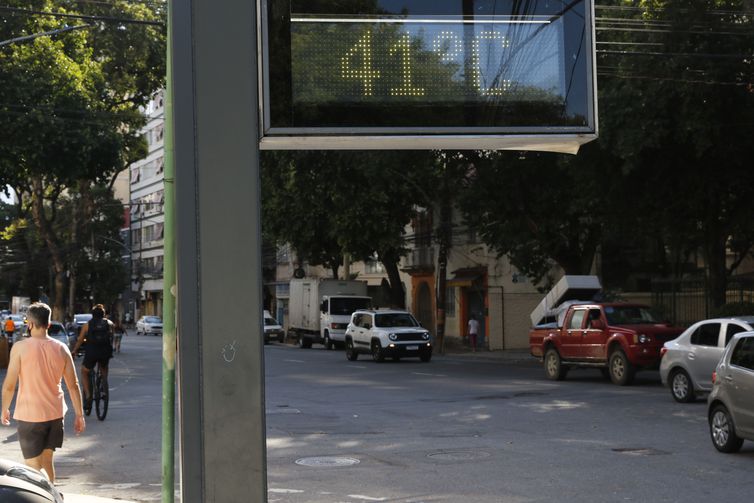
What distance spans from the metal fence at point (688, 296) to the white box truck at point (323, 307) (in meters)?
16.3

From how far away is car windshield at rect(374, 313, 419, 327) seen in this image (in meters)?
37.2

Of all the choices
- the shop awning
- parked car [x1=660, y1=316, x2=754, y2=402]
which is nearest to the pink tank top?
parked car [x1=660, y1=316, x2=754, y2=402]

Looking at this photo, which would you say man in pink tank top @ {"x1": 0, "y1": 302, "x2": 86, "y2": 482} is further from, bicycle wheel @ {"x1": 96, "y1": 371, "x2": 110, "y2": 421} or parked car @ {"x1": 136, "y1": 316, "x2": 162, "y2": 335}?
parked car @ {"x1": 136, "y1": 316, "x2": 162, "y2": 335}

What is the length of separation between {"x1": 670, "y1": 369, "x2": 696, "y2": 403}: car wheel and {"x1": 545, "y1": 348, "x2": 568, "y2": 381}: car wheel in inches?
261

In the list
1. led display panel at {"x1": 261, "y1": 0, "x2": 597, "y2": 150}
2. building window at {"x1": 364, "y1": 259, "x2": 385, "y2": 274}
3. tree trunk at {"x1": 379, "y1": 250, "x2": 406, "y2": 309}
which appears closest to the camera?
led display panel at {"x1": 261, "y1": 0, "x2": 597, "y2": 150}

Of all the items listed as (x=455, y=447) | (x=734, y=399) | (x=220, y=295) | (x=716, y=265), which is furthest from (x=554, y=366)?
(x=220, y=295)

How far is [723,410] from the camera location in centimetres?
1252

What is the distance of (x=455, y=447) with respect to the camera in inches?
535

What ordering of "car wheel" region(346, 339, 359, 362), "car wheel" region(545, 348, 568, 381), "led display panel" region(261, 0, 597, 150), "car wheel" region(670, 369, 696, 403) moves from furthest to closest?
"car wheel" region(346, 339, 359, 362) < "car wheel" region(545, 348, 568, 381) < "car wheel" region(670, 369, 696, 403) < "led display panel" region(261, 0, 597, 150)

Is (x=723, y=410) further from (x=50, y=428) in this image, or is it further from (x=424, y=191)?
(x=424, y=191)

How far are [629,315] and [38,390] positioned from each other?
1875 centimetres

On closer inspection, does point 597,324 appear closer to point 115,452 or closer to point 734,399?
point 734,399

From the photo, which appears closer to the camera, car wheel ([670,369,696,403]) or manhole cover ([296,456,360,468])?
manhole cover ([296,456,360,468])

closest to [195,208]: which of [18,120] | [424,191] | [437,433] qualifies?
[437,433]
